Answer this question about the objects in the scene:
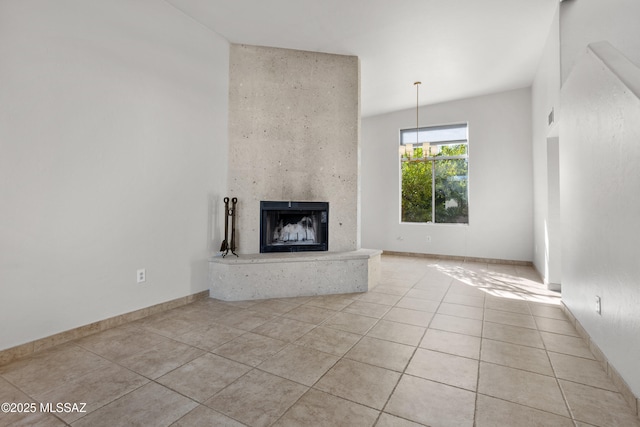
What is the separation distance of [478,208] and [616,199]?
423cm

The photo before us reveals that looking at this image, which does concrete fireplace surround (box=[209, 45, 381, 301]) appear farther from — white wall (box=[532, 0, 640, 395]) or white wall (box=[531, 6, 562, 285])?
white wall (box=[531, 6, 562, 285])

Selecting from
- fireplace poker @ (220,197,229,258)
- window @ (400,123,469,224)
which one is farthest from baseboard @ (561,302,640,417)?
window @ (400,123,469,224)

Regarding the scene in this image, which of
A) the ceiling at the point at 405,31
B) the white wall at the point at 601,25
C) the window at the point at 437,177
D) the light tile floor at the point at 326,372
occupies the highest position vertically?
the ceiling at the point at 405,31

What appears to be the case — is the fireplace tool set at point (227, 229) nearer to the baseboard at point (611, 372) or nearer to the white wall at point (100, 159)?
the white wall at point (100, 159)

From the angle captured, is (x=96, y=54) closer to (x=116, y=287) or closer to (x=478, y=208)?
(x=116, y=287)

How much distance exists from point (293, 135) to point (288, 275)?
1.80 meters

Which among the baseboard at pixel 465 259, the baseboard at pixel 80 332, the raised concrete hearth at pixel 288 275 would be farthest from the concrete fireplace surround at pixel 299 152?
the baseboard at pixel 465 259

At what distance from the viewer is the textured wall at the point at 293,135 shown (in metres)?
3.83

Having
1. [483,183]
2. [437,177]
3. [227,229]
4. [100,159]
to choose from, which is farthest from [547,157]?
[100,159]

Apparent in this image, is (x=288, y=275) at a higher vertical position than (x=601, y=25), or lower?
lower

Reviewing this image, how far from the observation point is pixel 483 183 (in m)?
5.82

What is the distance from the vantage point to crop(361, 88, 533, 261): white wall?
5488 millimetres

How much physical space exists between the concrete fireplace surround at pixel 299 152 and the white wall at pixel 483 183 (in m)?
2.73

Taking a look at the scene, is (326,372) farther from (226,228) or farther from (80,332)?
(226,228)
